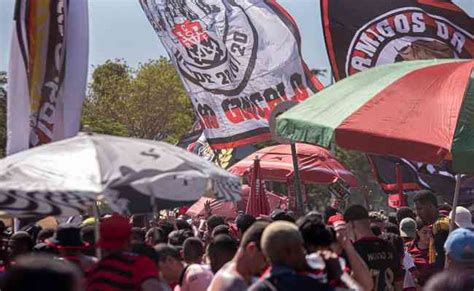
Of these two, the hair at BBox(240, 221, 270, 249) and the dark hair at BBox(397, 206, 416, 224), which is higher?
the hair at BBox(240, 221, 270, 249)

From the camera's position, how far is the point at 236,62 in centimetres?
1616

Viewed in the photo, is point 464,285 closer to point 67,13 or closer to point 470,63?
point 470,63

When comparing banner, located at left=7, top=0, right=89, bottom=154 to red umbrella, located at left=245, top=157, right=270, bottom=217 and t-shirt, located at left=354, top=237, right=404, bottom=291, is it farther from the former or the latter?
t-shirt, located at left=354, top=237, right=404, bottom=291

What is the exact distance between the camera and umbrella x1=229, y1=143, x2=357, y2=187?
1599cm

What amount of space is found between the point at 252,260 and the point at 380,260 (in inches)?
73.3

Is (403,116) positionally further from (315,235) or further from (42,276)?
(42,276)


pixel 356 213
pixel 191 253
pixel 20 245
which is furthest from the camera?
pixel 20 245

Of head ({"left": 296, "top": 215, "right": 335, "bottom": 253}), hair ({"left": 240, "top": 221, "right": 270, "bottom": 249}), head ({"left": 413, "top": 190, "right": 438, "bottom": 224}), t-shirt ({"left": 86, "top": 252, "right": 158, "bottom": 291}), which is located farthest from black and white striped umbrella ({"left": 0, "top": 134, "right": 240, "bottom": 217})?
head ({"left": 413, "top": 190, "right": 438, "bottom": 224})

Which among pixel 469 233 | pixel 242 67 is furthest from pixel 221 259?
pixel 242 67

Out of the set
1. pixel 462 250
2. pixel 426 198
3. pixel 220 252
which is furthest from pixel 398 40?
pixel 462 250

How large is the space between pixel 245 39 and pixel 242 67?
1.84 ft

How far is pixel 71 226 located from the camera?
301 inches

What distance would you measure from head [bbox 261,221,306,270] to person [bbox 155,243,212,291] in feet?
6.31

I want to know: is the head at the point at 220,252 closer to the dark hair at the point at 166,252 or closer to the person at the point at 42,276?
the dark hair at the point at 166,252
